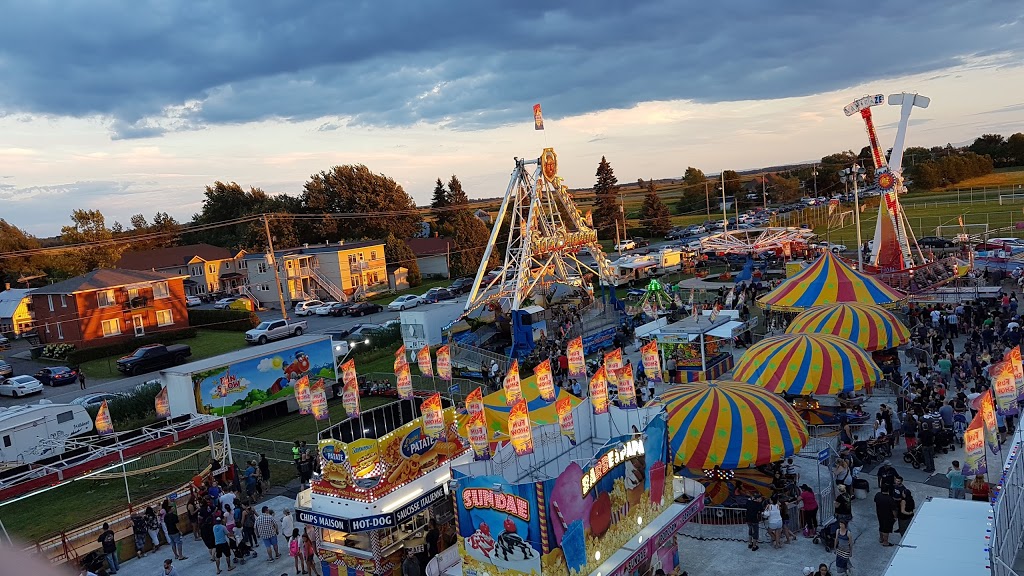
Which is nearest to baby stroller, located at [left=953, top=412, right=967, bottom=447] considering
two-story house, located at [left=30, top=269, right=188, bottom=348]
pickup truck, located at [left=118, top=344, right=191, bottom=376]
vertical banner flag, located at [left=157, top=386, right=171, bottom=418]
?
vertical banner flag, located at [left=157, top=386, right=171, bottom=418]

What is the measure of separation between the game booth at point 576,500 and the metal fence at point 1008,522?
5041mm

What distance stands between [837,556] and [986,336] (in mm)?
16724

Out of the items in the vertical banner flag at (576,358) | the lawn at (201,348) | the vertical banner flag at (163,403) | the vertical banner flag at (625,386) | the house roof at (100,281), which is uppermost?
the house roof at (100,281)

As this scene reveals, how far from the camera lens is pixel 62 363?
42.1m

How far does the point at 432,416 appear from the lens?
14.6 meters

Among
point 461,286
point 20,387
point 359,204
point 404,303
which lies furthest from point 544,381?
point 359,204

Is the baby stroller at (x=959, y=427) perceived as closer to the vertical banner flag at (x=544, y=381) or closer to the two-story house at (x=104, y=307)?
the vertical banner flag at (x=544, y=381)

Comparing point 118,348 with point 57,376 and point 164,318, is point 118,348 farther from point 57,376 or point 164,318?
point 57,376

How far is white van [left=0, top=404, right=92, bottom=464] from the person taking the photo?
75.8 feet

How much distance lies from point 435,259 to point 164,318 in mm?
27874

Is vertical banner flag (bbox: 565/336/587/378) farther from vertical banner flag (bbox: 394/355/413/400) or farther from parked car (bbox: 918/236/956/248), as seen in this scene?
parked car (bbox: 918/236/956/248)

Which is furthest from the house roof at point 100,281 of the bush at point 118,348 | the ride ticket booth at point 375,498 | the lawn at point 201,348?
the ride ticket booth at point 375,498

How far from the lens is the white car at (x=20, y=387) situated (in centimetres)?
3516

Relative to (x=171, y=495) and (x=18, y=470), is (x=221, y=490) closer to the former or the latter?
(x=171, y=495)
